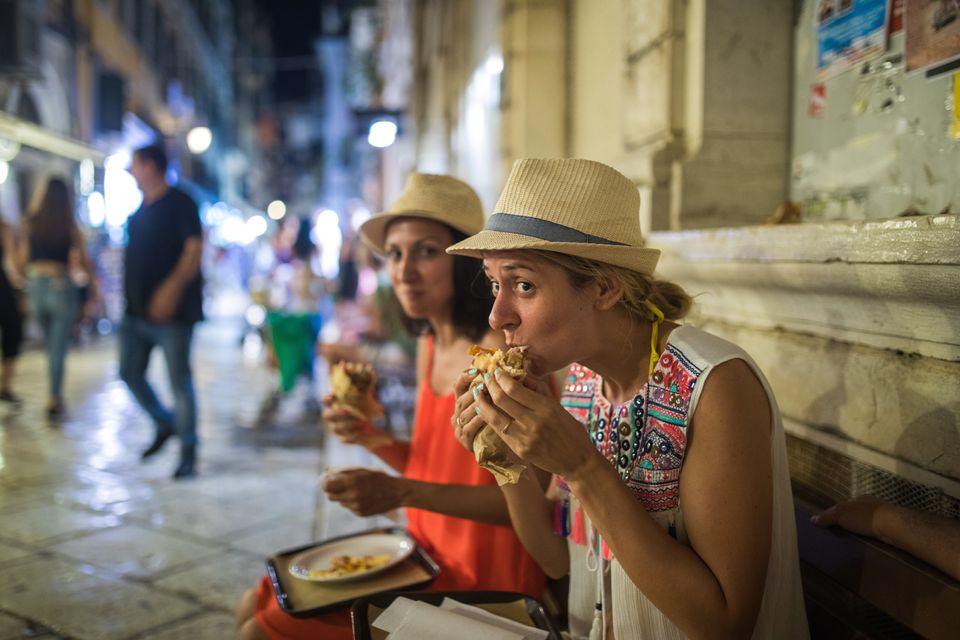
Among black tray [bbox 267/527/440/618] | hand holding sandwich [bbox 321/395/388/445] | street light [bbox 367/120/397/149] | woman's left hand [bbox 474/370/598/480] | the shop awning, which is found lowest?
black tray [bbox 267/527/440/618]

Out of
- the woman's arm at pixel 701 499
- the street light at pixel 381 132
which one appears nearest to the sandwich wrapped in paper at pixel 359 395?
the woman's arm at pixel 701 499

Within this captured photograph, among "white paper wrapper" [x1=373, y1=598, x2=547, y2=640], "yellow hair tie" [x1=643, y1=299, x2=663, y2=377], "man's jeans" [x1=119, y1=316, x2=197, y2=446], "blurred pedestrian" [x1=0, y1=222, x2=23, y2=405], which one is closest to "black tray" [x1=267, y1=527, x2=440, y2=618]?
"white paper wrapper" [x1=373, y1=598, x2=547, y2=640]

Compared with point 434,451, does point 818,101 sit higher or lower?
higher

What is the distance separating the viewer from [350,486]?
2.09 meters

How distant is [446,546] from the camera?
7.63 feet

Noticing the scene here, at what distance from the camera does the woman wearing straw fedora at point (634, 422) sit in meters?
1.36

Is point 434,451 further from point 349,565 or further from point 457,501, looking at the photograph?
point 349,565

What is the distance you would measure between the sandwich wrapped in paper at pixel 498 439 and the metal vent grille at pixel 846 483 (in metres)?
0.90

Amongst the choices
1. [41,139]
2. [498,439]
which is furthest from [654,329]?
[41,139]

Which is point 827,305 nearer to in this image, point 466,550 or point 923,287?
point 923,287

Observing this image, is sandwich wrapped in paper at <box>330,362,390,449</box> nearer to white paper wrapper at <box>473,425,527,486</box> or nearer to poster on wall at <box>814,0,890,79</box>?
white paper wrapper at <box>473,425,527,486</box>

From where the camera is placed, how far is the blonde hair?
5.13 ft

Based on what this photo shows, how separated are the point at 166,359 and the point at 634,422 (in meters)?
4.51

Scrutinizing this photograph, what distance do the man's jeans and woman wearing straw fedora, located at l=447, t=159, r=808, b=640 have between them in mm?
4104
